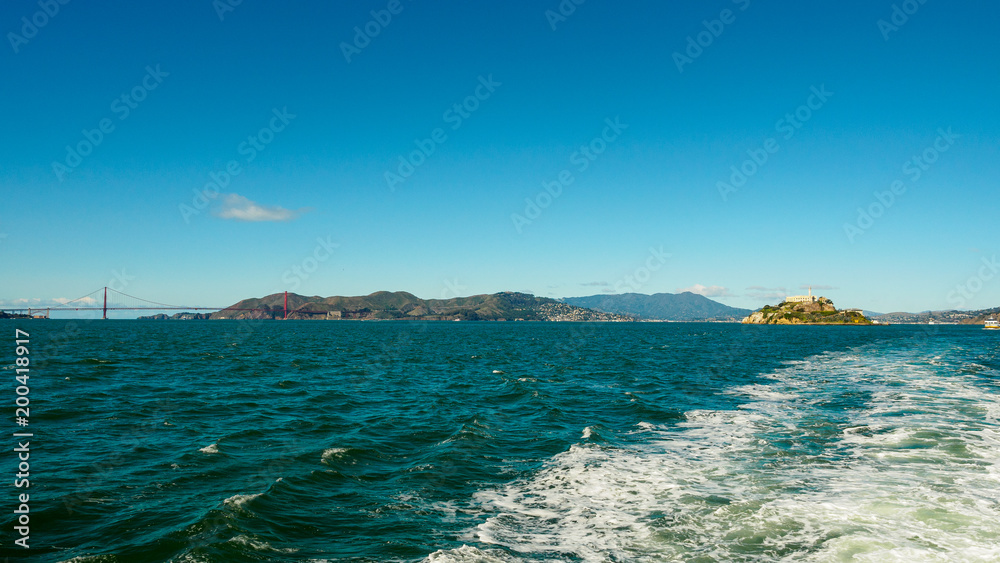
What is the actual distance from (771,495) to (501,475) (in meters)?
7.22

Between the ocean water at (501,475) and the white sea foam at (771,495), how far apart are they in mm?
71

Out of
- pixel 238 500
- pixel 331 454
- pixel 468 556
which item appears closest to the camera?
pixel 468 556

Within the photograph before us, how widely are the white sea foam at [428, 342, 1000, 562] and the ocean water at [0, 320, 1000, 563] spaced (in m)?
0.07

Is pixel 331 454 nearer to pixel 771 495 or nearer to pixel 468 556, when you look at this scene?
pixel 468 556

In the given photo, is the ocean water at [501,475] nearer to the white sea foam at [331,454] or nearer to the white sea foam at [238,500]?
the white sea foam at [238,500]

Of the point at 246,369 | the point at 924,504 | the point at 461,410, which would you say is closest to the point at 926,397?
the point at 924,504

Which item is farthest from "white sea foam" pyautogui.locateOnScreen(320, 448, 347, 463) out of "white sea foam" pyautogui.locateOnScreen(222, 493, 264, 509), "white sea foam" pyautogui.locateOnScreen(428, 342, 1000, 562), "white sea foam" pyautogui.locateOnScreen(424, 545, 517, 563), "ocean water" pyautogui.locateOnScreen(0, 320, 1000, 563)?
"white sea foam" pyautogui.locateOnScreen(424, 545, 517, 563)

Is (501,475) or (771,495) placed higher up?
(771,495)

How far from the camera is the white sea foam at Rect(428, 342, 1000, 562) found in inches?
409

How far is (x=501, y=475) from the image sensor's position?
15555mm

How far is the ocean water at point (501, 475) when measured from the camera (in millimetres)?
10477

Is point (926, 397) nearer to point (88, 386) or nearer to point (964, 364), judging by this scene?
point (964, 364)

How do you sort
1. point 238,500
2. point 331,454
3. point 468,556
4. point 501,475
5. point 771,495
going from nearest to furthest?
point 468,556, point 238,500, point 771,495, point 501,475, point 331,454

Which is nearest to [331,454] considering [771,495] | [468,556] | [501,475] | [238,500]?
[238,500]
